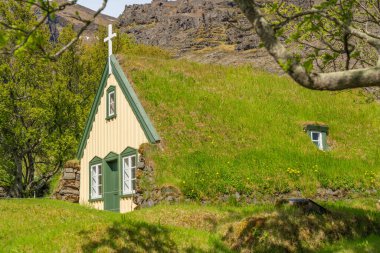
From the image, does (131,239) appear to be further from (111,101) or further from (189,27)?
(189,27)

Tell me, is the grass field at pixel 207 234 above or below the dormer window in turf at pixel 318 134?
below

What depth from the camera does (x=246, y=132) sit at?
20625 millimetres

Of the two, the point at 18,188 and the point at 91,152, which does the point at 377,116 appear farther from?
the point at 18,188

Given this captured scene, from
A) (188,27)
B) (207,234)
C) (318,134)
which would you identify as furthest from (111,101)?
(188,27)

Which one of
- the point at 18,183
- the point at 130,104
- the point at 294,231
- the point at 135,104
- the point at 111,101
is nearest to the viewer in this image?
the point at 294,231

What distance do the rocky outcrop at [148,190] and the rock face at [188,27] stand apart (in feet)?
344

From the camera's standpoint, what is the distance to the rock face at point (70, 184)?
23609 millimetres

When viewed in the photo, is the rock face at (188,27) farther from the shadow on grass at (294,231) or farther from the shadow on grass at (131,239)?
the shadow on grass at (131,239)

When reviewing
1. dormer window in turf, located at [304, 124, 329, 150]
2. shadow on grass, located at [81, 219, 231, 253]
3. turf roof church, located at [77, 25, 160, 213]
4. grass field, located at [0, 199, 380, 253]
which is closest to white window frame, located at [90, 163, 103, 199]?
turf roof church, located at [77, 25, 160, 213]

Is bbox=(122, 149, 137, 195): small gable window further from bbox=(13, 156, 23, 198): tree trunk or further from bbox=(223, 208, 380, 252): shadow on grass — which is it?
bbox=(13, 156, 23, 198): tree trunk

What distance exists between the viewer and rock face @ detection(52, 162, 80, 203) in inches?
930

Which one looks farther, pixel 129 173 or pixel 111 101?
pixel 111 101

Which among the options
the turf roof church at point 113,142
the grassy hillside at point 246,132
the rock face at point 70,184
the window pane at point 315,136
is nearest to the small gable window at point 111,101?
the turf roof church at point 113,142

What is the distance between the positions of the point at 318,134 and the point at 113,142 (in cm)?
978
